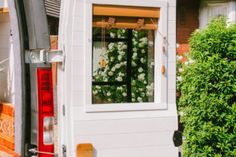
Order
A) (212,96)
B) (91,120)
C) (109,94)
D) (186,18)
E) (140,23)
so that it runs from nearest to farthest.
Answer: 1. (91,120)
2. (140,23)
3. (109,94)
4. (212,96)
5. (186,18)

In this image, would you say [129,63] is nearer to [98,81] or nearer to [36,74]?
[98,81]

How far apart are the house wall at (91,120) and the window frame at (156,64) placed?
19 mm

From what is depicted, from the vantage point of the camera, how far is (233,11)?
930cm

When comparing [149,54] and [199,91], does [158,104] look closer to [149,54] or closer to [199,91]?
[149,54]

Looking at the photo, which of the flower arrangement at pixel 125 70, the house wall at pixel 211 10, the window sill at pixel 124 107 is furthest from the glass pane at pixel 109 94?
the house wall at pixel 211 10

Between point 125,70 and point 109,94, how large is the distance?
0.79ft

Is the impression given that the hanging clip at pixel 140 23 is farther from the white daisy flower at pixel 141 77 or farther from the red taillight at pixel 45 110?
the red taillight at pixel 45 110

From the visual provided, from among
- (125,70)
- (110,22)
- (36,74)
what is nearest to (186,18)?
(125,70)

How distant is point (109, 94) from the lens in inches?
152

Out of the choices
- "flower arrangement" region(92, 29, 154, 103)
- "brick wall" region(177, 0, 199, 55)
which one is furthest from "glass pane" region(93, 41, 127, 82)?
"brick wall" region(177, 0, 199, 55)

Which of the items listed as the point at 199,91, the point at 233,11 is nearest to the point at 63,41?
the point at 199,91

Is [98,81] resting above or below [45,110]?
above

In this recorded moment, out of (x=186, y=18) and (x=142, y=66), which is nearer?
(x=142, y=66)

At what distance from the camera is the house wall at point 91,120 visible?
10.9ft
